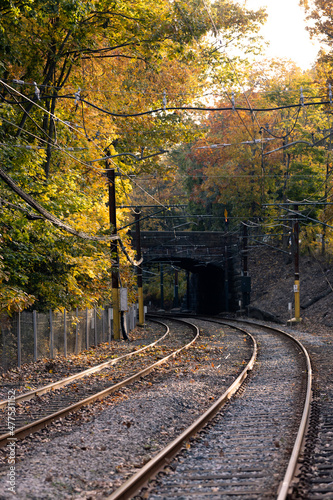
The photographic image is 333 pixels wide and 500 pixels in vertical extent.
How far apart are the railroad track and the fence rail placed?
300 inches

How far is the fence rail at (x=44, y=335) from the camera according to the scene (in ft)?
58.5

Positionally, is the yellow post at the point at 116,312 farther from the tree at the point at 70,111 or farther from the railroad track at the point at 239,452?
the railroad track at the point at 239,452

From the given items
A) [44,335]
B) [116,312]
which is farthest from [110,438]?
[116,312]

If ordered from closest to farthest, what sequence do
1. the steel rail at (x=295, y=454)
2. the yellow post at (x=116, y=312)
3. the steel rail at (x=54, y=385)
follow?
the steel rail at (x=295, y=454), the steel rail at (x=54, y=385), the yellow post at (x=116, y=312)

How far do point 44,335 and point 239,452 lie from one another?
13495 millimetres

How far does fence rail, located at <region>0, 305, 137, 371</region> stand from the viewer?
58.5 ft

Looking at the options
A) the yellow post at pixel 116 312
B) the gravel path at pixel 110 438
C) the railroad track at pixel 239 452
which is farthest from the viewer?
the yellow post at pixel 116 312

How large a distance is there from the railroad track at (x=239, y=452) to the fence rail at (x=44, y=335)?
7613 millimetres

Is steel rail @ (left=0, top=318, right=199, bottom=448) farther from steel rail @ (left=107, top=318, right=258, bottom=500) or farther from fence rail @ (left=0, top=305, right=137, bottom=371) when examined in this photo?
fence rail @ (left=0, top=305, right=137, bottom=371)

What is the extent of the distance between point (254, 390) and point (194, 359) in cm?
631

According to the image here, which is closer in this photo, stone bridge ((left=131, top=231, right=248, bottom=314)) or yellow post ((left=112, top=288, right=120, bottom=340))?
yellow post ((left=112, top=288, right=120, bottom=340))

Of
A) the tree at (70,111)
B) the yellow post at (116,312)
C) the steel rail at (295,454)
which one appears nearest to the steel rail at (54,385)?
the tree at (70,111)

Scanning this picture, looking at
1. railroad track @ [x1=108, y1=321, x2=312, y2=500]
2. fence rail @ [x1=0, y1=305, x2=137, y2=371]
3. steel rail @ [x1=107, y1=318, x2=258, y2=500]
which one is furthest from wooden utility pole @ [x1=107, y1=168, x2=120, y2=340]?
steel rail @ [x1=107, y1=318, x2=258, y2=500]

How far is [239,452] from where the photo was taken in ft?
26.8
